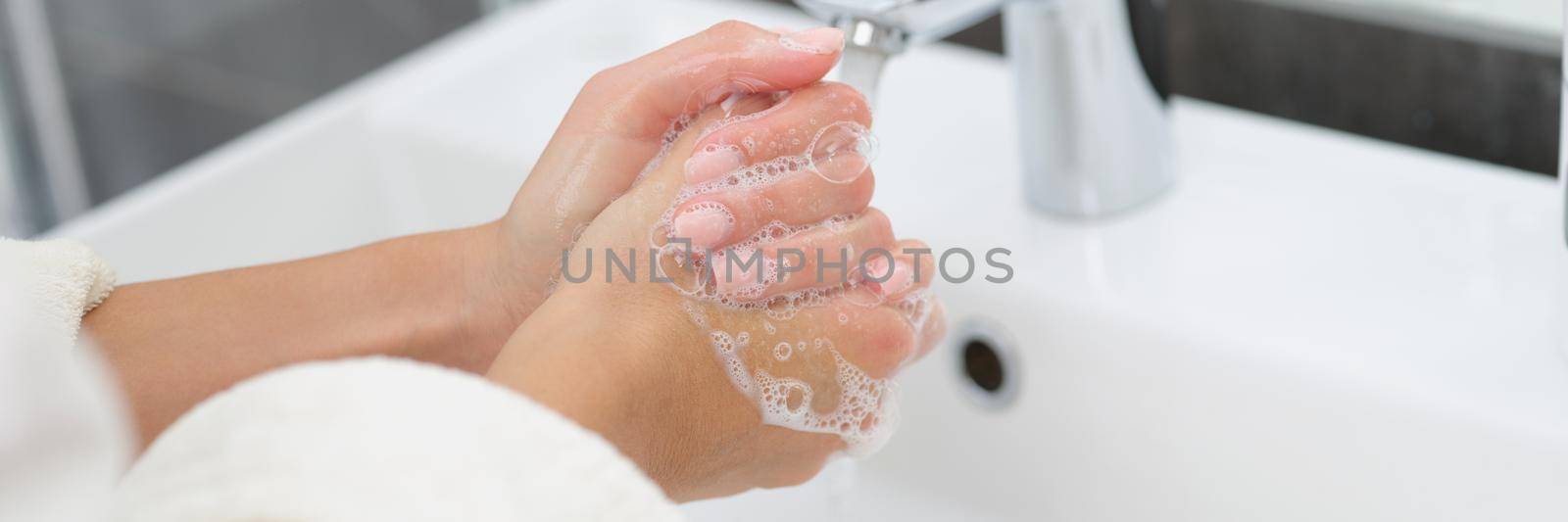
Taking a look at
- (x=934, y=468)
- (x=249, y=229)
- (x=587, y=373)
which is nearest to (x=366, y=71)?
(x=249, y=229)

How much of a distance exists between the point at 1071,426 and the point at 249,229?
0.41 metres

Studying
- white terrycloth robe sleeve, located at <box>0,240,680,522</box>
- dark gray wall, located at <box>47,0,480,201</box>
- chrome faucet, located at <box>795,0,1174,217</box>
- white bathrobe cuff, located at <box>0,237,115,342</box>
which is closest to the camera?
white terrycloth robe sleeve, located at <box>0,240,680,522</box>

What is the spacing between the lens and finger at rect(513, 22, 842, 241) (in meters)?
0.50

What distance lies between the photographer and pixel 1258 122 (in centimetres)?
69

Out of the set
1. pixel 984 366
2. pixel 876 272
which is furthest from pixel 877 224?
pixel 984 366

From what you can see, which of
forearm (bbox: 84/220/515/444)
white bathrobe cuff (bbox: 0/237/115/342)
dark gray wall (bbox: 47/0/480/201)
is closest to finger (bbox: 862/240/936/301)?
forearm (bbox: 84/220/515/444)

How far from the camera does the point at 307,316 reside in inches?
22.6

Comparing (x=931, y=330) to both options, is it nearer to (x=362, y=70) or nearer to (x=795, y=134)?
(x=795, y=134)

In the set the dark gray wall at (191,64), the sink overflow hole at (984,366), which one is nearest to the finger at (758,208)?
the sink overflow hole at (984,366)

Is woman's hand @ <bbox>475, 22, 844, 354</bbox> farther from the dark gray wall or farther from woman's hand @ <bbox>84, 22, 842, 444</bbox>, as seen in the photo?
the dark gray wall

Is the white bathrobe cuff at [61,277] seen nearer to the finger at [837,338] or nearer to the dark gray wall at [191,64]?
the finger at [837,338]

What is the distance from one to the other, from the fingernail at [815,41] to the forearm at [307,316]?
15 cm

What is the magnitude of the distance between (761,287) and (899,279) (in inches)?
1.9

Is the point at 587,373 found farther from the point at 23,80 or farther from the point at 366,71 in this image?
the point at 23,80
